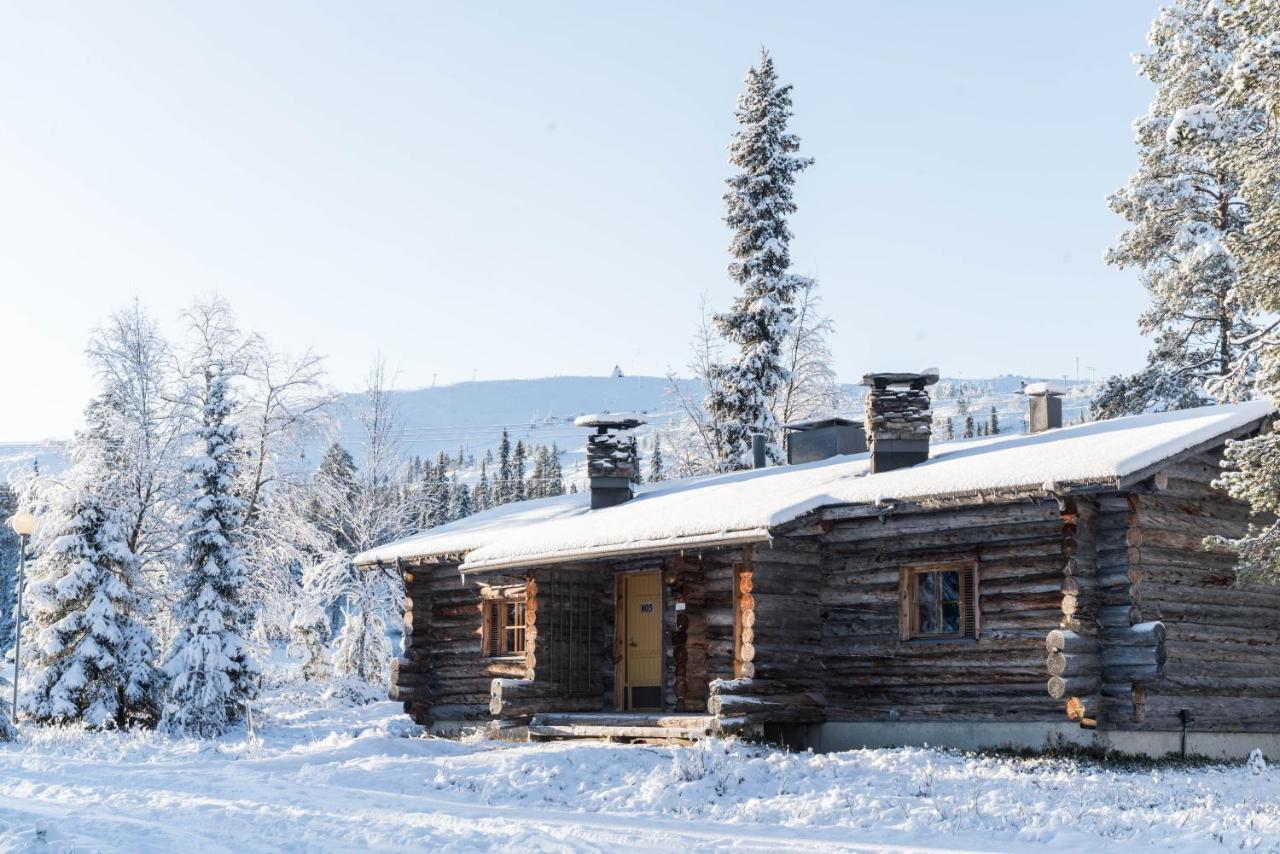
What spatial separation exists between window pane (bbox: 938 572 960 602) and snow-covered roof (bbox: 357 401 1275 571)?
149 centimetres

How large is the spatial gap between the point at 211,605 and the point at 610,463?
27.6 ft

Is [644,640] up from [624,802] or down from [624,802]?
up

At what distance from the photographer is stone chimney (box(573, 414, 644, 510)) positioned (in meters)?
25.5

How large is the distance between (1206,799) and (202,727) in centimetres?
1854

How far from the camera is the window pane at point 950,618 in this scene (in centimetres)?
1850

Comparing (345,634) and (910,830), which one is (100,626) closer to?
(345,634)

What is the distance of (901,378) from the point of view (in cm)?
2027

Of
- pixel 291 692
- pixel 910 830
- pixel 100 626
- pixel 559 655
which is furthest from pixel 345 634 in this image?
pixel 910 830

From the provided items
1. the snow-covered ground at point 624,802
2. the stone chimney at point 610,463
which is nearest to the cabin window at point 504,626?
the stone chimney at point 610,463

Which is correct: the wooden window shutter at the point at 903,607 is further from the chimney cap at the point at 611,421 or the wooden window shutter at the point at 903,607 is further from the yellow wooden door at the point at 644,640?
the chimney cap at the point at 611,421

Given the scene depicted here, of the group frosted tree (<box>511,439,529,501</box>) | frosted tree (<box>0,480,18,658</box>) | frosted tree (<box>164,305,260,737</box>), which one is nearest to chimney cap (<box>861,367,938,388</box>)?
frosted tree (<box>164,305,260,737</box>)

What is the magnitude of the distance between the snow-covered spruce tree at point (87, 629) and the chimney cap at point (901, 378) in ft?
52.0

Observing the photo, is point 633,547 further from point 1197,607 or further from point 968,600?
point 1197,607

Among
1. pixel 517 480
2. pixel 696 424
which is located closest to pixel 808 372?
pixel 696 424
